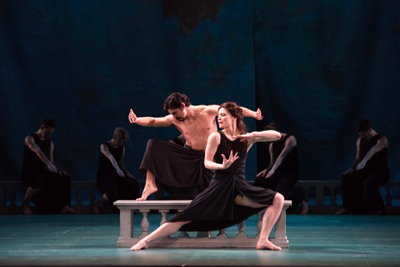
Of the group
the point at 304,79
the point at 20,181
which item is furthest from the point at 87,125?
the point at 304,79

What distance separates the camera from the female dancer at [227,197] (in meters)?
6.24

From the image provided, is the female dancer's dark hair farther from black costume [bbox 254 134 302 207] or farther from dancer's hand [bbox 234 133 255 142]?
black costume [bbox 254 134 302 207]

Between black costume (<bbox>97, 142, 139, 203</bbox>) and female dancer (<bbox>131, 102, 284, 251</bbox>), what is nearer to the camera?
female dancer (<bbox>131, 102, 284, 251</bbox>)

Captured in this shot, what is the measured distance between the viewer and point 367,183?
32.2ft

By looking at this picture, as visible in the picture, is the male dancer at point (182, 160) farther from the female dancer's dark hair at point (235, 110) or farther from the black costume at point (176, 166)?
the female dancer's dark hair at point (235, 110)

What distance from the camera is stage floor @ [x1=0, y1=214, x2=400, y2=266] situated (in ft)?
18.2

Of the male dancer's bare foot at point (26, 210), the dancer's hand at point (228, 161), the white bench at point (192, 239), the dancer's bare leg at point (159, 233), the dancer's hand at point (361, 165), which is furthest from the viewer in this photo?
the male dancer's bare foot at point (26, 210)

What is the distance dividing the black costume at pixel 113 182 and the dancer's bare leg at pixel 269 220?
4.24 metres

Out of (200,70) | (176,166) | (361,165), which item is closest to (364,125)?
(361,165)

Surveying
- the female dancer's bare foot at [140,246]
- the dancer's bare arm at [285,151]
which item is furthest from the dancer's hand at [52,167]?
the female dancer's bare foot at [140,246]

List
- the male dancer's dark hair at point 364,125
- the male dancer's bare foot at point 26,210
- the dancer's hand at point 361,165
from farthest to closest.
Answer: the male dancer's bare foot at point 26,210 → the dancer's hand at point 361,165 → the male dancer's dark hair at point 364,125

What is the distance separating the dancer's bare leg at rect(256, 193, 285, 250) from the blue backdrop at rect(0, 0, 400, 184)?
456cm

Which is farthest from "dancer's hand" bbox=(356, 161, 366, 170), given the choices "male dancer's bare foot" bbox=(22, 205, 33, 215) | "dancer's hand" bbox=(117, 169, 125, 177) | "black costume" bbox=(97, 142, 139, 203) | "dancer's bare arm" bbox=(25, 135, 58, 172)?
"male dancer's bare foot" bbox=(22, 205, 33, 215)

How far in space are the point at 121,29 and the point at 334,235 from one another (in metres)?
4.95
